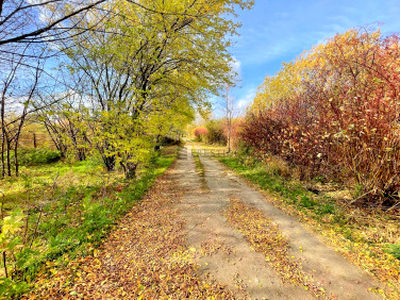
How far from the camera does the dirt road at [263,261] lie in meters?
1.95

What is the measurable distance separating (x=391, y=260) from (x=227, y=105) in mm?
13544

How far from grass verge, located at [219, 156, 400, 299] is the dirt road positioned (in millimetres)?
202

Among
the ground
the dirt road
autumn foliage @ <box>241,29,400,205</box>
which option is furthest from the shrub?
autumn foliage @ <box>241,29,400,205</box>

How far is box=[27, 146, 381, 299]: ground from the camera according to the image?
194 cm

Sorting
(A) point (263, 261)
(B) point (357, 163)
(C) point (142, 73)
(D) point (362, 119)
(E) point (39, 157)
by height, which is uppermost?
(C) point (142, 73)

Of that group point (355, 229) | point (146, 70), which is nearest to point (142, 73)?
point (146, 70)

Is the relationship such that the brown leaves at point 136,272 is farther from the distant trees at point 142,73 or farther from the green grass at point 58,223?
the distant trees at point 142,73

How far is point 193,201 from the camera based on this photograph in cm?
466

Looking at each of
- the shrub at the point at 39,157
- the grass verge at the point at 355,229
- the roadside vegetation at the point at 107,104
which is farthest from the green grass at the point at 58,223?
the shrub at the point at 39,157

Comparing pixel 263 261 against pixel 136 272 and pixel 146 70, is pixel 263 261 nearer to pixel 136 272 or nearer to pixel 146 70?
pixel 136 272

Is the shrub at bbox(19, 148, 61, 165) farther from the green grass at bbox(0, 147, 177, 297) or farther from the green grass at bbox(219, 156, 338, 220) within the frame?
the green grass at bbox(219, 156, 338, 220)

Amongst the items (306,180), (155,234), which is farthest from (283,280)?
(306,180)

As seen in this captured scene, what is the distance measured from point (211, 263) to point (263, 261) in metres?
0.79

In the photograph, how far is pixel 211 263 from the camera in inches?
93.5
